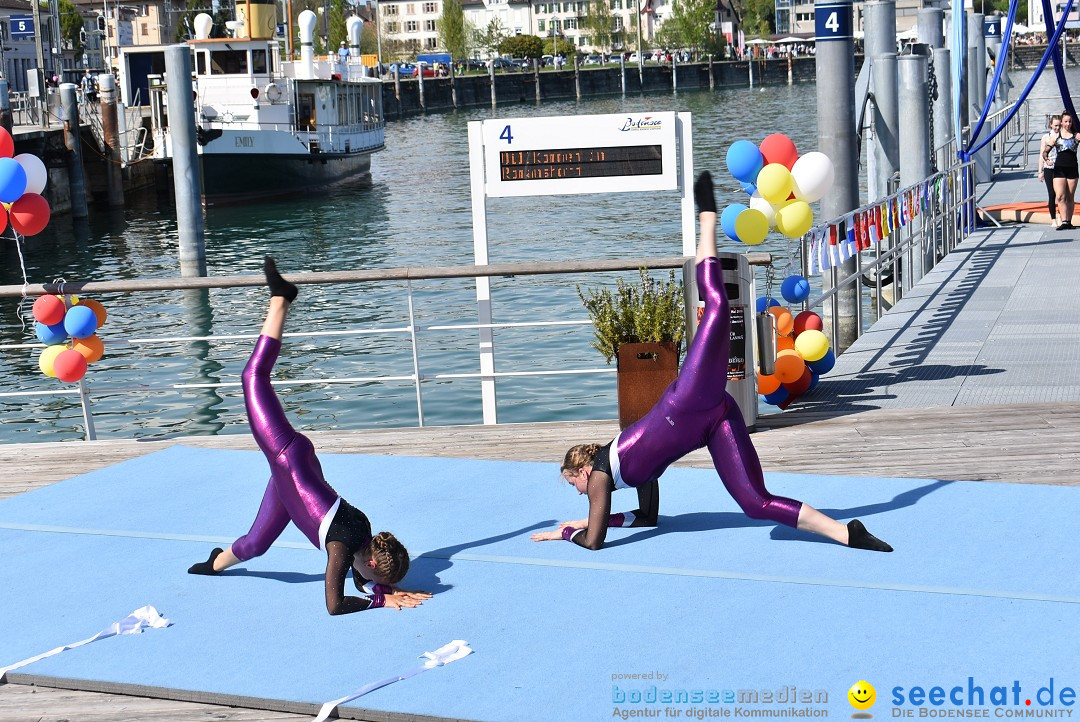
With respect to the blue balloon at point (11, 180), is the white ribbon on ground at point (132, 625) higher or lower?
lower

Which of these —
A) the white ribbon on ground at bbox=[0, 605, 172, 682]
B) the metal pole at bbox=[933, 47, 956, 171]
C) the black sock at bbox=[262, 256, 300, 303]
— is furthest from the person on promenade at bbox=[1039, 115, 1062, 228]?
the white ribbon on ground at bbox=[0, 605, 172, 682]

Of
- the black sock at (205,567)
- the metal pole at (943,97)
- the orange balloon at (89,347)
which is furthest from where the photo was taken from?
the metal pole at (943,97)

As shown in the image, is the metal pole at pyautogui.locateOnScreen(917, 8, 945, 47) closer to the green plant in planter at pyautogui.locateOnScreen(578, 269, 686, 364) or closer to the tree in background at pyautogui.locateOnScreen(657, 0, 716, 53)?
the green plant in planter at pyautogui.locateOnScreen(578, 269, 686, 364)

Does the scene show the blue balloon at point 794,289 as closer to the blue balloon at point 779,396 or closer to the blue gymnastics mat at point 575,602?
the blue balloon at point 779,396

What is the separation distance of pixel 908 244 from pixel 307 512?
36.0 ft

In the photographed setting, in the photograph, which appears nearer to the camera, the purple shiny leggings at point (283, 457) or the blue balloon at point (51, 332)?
the purple shiny leggings at point (283, 457)

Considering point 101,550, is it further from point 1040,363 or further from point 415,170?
point 415,170

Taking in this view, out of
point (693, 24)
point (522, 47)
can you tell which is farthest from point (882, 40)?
point (693, 24)

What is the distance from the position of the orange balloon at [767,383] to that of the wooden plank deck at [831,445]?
8.0 inches

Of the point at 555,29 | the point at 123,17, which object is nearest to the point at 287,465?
the point at 123,17

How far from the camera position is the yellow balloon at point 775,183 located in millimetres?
8617

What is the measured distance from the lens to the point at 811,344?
29.5ft

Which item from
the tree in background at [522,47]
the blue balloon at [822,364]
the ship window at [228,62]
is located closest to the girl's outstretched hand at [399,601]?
the blue balloon at [822,364]

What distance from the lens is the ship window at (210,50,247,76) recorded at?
47.6 m
